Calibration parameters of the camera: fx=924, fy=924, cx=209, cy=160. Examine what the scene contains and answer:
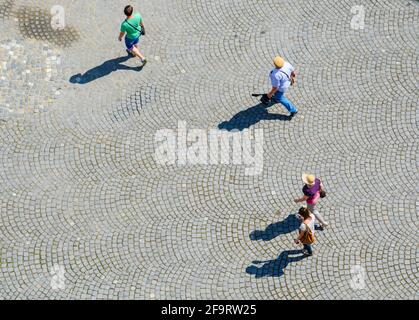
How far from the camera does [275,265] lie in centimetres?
1808

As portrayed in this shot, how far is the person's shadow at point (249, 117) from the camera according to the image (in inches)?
782

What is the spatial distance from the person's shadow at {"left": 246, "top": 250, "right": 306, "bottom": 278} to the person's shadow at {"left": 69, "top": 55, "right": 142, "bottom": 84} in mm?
5544

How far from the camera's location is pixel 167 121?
65.4ft

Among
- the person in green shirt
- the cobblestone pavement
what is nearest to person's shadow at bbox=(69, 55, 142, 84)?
the cobblestone pavement

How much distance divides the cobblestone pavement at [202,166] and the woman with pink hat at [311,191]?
0.73 m

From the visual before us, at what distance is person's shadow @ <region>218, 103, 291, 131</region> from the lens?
65.2 ft

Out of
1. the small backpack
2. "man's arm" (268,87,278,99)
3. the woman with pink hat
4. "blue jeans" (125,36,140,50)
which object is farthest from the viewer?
"blue jeans" (125,36,140,50)

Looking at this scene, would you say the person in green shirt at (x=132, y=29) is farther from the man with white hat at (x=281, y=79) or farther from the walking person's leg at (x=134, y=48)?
the man with white hat at (x=281, y=79)

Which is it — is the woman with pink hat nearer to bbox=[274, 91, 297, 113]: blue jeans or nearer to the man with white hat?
bbox=[274, 91, 297, 113]: blue jeans

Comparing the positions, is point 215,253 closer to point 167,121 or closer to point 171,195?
point 171,195

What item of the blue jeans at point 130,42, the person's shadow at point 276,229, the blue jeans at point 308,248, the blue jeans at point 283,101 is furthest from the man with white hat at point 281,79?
the blue jeans at point 308,248

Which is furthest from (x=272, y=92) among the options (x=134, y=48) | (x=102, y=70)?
(x=102, y=70)
